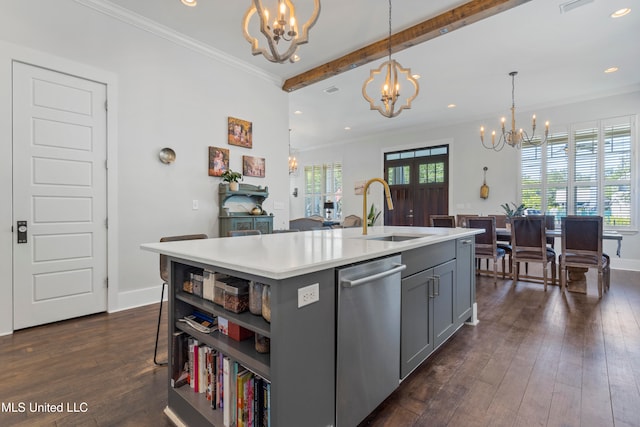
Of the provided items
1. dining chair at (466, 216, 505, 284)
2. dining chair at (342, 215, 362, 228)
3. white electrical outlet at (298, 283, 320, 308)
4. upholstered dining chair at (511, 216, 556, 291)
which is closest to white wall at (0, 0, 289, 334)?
white electrical outlet at (298, 283, 320, 308)

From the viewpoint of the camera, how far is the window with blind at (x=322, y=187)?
9570mm

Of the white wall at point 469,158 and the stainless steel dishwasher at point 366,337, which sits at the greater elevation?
the white wall at point 469,158

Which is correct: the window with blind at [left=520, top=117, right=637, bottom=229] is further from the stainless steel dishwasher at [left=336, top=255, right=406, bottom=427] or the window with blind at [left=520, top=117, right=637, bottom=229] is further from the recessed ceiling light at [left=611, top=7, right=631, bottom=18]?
the stainless steel dishwasher at [left=336, top=255, right=406, bottom=427]

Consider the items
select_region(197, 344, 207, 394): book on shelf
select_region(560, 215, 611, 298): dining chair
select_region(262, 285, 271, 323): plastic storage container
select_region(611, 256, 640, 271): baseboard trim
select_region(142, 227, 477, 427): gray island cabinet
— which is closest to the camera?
select_region(142, 227, 477, 427): gray island cabinet

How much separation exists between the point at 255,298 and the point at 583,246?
14.4 ft

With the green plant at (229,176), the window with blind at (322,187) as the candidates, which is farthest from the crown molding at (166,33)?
the window with blind at (322,187)

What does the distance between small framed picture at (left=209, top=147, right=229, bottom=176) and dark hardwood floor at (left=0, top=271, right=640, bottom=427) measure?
6.39 ft

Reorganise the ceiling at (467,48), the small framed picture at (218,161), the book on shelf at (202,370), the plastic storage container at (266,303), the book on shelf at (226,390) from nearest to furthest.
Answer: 1. the plastic storage container at (266,303)
2. the book on shelf at (226,390)
3. the book on shelf at (202,370)
4. the ceiling at (467,48)
5. the small framed picture at (218,161)

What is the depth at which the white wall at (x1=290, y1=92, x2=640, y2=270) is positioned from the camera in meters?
5.32

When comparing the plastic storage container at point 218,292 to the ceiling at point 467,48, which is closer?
the plastic storage container at point 218,292

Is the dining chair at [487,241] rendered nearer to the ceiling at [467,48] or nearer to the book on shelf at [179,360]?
the ceiling at [467,48]

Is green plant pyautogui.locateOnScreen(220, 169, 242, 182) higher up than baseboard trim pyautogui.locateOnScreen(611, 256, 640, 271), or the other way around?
green plant pyautogui.locateOnScreen(220, 169, 242, 182)

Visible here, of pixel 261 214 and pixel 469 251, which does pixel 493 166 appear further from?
pixel 261 214

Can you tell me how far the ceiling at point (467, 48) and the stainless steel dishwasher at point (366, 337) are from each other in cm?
296
